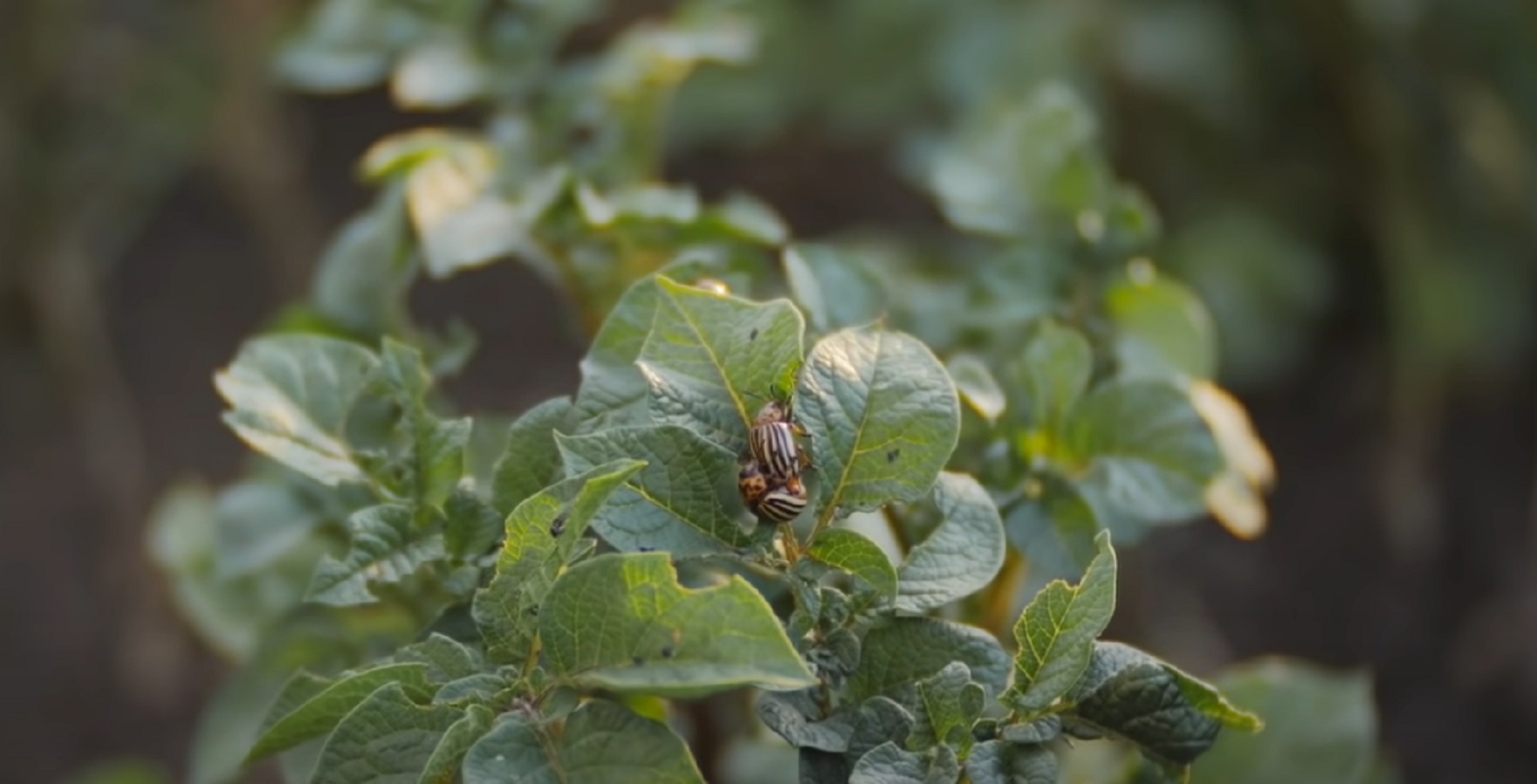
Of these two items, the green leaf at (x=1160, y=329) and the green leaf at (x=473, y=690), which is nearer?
→ the green leaf at (x=473, y=690)

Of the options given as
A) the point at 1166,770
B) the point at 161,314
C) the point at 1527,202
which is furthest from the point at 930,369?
the point at 161,314

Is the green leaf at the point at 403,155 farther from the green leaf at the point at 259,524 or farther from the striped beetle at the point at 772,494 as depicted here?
the striped beetle at the point at 772,494

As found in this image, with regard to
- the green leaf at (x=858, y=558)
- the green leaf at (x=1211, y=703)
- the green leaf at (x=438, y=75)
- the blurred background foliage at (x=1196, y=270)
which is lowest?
the blurred background foliage at (x=1196, y=270)

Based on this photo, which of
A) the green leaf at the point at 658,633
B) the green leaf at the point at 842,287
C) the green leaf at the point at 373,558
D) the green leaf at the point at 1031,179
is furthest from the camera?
the green leaf at the point at 1031,179

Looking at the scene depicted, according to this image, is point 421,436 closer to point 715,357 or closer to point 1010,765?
point 715,357

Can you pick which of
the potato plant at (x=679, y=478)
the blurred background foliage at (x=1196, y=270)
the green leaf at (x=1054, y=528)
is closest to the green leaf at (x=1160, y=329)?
the potato plant at (x=679, y=478)

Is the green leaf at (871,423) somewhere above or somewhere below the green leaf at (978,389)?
above

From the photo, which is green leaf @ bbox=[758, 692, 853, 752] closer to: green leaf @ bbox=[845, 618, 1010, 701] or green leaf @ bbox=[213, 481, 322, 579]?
green leaf @ bbox=[845, 618, 1010, 701]
